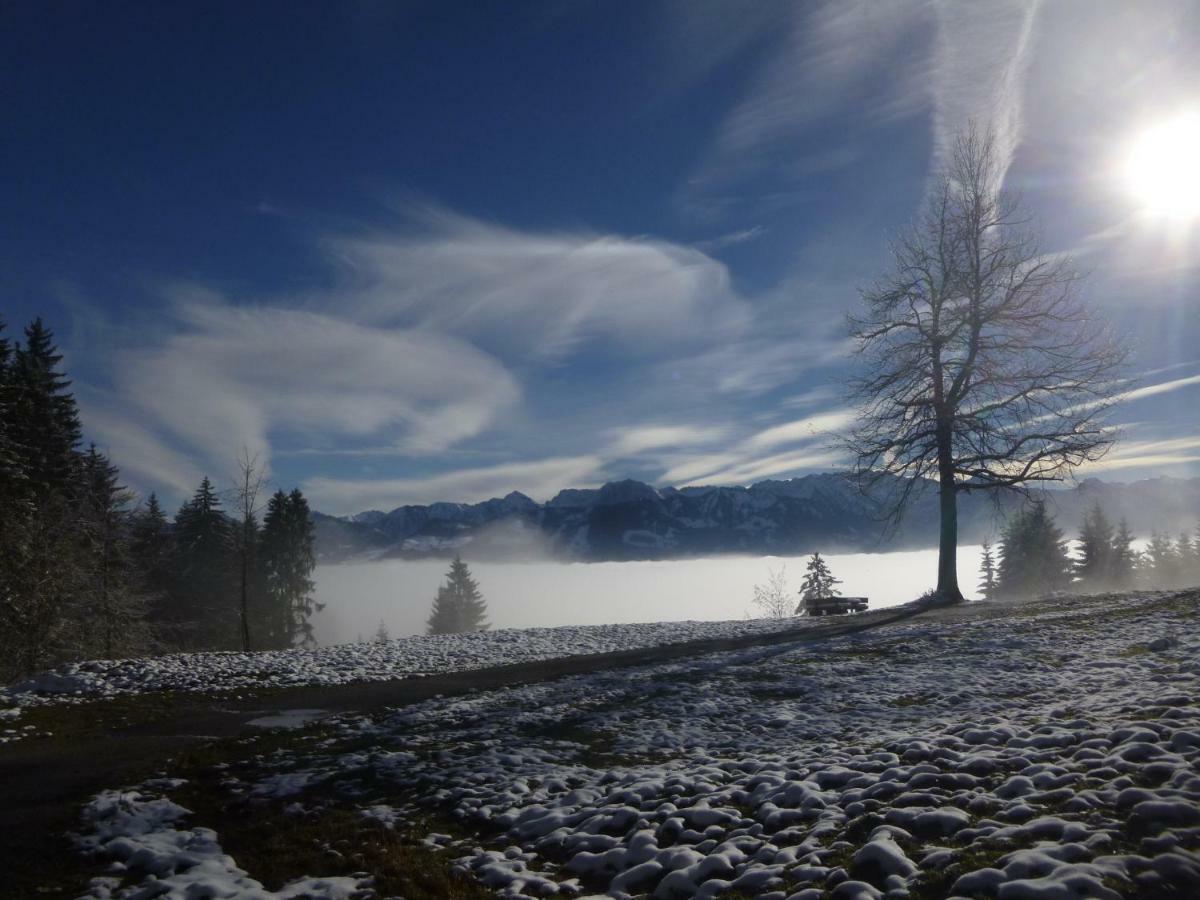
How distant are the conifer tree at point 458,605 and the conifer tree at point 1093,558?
58880mm

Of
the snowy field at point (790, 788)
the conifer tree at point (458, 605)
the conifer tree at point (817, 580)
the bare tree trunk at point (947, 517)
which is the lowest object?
the conifer tree at point (458, 605)

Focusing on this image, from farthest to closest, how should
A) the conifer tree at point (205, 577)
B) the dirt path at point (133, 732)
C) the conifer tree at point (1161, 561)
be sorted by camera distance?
the conifer tree at point (1161, 561) → the conifer tree at point (205, 577) → the dirt path at point (133, 732)

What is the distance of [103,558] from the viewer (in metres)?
32.5

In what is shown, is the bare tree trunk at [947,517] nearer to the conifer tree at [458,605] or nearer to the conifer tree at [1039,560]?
the conifer tree at [1039,560]

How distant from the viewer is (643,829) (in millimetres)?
6242

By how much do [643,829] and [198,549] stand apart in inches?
2113

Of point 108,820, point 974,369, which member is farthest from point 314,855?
point 974,369

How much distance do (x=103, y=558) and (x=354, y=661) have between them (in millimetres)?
21412

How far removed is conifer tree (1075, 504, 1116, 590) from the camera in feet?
202

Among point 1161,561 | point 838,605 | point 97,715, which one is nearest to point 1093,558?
point 1161,561

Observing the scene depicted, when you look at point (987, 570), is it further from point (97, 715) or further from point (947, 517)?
point (97, 715)

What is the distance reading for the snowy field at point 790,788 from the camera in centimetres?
475

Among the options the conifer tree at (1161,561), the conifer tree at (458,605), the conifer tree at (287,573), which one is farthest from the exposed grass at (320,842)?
the conifer tree at (1161,561)

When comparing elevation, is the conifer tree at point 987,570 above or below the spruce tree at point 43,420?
below
